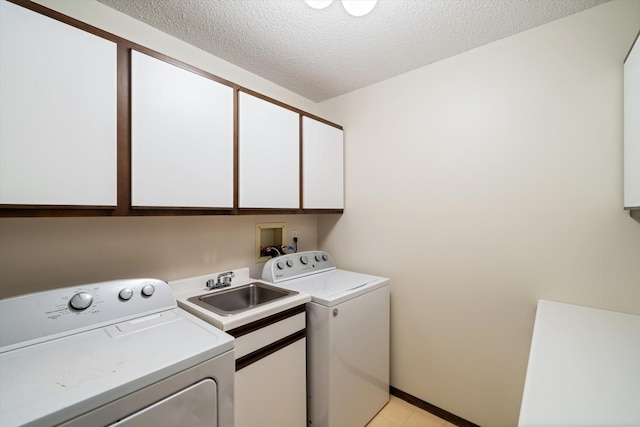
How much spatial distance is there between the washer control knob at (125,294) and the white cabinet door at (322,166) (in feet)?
3.88

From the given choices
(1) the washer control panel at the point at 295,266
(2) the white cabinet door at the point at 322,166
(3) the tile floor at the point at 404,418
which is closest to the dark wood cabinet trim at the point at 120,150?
(1) the washer control panel at the point at 295,266

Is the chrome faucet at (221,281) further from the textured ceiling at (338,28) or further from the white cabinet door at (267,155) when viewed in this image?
the textured ceiling at (338,28)

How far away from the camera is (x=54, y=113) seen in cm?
102

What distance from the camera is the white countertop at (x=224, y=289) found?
1247 mm

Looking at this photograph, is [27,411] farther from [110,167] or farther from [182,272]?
[182,272]

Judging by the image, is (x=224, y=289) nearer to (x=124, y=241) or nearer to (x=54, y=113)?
(x=124, y=241)

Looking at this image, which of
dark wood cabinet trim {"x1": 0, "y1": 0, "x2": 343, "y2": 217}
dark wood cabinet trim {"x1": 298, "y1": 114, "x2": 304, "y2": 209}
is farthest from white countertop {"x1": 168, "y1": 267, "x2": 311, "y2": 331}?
dark wood cabinet trim {"x1": 298, "y1": 114, "x2": 304, "y2": 209}

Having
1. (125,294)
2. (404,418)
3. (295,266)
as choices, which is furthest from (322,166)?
(404,418)

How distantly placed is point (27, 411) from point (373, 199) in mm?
2087

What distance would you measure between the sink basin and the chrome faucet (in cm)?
7

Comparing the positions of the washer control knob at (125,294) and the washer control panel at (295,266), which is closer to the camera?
the washer control knob at (125,294)

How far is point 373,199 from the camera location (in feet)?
7.43

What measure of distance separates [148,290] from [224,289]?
49cm

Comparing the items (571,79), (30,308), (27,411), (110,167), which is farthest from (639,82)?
(30,308)
